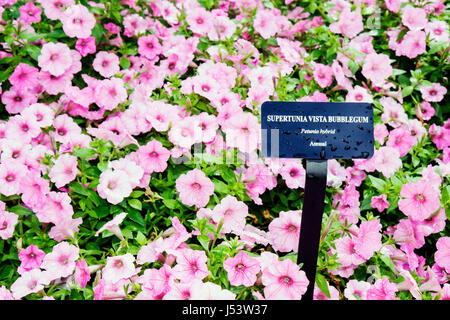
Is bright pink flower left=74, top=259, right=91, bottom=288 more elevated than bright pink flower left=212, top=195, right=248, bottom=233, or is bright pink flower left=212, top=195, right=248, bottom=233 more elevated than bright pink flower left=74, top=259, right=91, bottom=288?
bright pink flower left=212, top=195, right=248, bottom=233

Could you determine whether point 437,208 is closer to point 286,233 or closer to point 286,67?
point 286,233

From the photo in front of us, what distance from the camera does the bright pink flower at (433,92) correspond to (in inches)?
96.0

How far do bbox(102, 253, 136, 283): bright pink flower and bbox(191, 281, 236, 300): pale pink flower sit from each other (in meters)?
0.28

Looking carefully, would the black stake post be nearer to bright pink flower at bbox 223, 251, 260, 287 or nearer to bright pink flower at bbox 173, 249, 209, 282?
bright pink flower at bbox 223, 251, 260, 287

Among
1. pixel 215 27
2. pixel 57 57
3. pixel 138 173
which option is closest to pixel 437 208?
pixel 138 173

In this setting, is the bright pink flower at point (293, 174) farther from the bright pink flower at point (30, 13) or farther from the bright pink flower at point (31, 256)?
the bright pink flower at point (30, 13)

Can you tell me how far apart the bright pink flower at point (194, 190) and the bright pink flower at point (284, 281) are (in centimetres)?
45

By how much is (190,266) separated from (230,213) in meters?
0.33

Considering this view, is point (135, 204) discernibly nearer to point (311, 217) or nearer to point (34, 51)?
point (311, 217)

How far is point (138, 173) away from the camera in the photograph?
1752 mm

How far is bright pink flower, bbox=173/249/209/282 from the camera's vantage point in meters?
1.41

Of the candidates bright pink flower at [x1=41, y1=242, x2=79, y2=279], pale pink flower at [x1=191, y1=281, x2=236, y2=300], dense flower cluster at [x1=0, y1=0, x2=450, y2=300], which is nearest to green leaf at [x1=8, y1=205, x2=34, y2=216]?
dense flower cluster at [x1=0, y1=0, x2=450, y2=300]

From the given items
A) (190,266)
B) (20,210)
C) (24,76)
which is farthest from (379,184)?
(24,76)

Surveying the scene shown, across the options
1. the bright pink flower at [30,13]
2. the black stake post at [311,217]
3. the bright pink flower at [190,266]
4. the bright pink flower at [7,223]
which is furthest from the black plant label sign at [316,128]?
the bright pink flower at [30,13]
